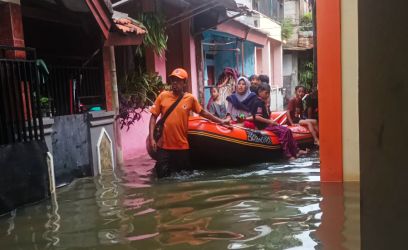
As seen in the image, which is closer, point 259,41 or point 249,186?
point 249,186

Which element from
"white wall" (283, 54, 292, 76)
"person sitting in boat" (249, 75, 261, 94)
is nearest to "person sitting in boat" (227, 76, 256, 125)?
"person sitting in boat" (249, 75, 261, 94)

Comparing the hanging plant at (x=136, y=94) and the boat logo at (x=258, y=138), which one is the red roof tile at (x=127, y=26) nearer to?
the hanging plant at (x=136, y=94)

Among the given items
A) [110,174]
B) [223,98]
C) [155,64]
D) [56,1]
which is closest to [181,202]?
[110,174]

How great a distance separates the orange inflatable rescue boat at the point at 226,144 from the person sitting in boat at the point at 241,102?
0.71 meters

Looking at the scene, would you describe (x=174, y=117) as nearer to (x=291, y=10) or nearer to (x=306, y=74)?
(x=306, y=74)

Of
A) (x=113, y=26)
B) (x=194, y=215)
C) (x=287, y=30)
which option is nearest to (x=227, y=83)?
(x=113, y=26)

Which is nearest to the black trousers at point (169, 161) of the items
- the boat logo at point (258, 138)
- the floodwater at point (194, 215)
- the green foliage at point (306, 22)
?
the floodwater at point (194, 215)

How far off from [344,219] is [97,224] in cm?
239

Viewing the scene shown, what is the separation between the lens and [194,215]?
16.3 ft

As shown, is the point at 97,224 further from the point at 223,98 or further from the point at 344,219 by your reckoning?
the point at 223,98

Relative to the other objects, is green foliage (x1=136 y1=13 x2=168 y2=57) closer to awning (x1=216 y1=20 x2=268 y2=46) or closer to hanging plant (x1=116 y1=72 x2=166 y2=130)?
hanging plant (x1=116 y1=72 x2=166 y2=130)

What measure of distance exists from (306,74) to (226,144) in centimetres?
1858

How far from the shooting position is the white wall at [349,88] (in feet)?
19.8

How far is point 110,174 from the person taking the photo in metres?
7.95
